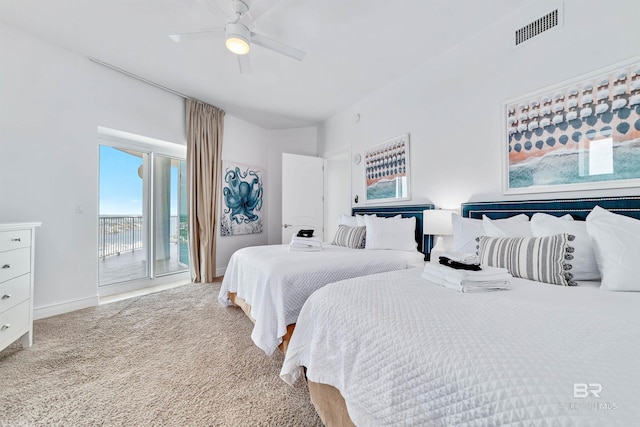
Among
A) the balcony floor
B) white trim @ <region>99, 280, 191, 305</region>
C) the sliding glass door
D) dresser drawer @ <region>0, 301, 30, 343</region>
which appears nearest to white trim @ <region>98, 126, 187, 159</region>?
the sliding glass door

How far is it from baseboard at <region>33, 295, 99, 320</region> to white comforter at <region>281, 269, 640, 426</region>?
111 inches

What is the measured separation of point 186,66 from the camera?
2.90 m

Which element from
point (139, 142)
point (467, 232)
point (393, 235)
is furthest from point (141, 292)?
point (467, 232)

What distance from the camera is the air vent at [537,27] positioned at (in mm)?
1910

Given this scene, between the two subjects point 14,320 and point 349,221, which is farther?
point 349,221

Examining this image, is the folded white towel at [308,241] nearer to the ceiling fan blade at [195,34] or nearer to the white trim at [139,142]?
the ceiling fan blade at [195,34]

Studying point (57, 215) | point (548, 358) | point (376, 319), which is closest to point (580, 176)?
point (548, 358)

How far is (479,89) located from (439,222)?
1.33m

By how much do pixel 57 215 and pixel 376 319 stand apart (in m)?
3.41

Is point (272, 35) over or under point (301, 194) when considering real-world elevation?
over

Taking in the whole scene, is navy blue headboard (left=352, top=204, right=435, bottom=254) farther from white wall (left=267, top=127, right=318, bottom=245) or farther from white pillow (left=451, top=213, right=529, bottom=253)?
white wall (left=267, top=127, right=318, bottom=245)

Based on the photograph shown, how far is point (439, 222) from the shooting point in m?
2.48

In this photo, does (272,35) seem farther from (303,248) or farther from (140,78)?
(303,248)

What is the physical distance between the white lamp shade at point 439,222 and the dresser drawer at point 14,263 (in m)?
3.31
